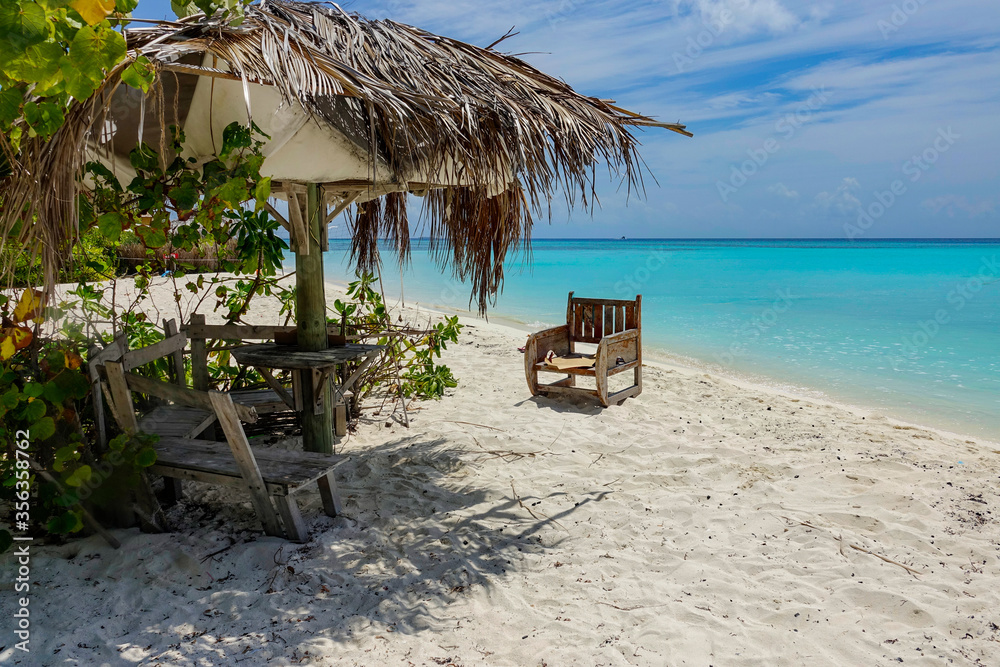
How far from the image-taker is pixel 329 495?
3184 millimetres

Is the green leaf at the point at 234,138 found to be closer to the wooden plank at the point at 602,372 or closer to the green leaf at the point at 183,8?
the green leaf at the point at 183,8

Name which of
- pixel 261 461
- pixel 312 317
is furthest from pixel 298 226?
pixel 261 461

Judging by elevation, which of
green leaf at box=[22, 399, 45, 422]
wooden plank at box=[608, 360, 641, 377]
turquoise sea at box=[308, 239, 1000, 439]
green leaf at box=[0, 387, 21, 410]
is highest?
green leaf at box=[0, 387, 21, 410]

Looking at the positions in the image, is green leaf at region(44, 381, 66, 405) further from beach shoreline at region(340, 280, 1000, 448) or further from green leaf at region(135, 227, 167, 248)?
beach shoreline at region(340, 280, 1000, 448)

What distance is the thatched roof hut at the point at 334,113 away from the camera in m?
Result: 2.26

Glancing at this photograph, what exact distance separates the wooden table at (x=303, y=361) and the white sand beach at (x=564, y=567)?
55cm

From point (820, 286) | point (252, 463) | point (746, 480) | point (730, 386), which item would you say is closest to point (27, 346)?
point (252, 463)

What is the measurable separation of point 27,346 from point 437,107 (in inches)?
82.7

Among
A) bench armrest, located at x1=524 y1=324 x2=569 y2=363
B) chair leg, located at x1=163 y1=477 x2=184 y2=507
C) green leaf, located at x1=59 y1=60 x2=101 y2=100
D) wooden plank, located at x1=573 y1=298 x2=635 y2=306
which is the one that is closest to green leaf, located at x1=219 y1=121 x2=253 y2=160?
green leaf, located at x1=59 y1=60 x2=101 y2=100

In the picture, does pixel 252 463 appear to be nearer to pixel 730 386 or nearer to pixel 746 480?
pixel 746 480

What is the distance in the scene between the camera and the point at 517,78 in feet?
11.8

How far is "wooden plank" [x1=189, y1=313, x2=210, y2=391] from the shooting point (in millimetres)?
3934

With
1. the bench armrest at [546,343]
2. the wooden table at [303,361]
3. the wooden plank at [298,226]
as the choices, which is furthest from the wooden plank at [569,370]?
the wooden plank at [298,226]

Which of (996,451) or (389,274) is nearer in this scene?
(996,451)
